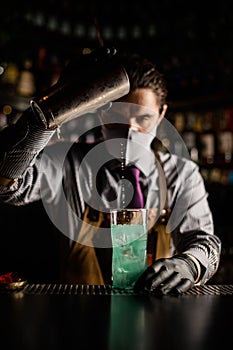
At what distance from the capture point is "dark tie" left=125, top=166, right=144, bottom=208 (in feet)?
5.05

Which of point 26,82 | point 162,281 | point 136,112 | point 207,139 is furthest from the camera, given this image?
point 207,139

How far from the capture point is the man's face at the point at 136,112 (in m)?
1.67

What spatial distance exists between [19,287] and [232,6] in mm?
2891

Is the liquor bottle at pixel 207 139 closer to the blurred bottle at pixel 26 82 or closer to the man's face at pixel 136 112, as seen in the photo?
the blurred bottle at pixel 26 82

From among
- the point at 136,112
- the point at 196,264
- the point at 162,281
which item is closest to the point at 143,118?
the point at 136,112

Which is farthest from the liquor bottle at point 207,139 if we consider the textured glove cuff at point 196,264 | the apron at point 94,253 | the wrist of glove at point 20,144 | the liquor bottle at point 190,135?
the wrist of glove at point 20,144

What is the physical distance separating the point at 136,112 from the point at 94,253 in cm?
52

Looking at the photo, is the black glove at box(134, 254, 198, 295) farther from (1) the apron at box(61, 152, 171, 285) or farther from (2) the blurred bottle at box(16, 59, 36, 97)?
(2) the blurred bottle at box(16, 59, 36, 97)

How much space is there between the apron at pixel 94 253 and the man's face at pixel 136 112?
1.05 ft

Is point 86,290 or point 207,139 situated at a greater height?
point 207,139

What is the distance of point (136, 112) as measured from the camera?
5.50 feet

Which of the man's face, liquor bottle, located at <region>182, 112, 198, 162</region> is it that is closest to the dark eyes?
the man's face

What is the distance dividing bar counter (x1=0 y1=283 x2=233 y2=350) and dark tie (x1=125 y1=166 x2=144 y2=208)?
48 centimetres

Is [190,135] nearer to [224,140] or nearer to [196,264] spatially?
[224,140]
